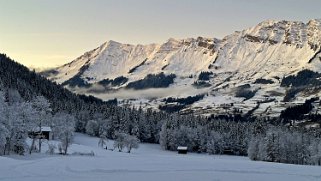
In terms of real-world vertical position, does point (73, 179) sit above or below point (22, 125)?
below

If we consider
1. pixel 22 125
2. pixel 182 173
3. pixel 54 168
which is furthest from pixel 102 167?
pixel 22 125

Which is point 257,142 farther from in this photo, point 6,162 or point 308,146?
point 6,162

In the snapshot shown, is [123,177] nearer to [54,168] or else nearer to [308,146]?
[54,168]

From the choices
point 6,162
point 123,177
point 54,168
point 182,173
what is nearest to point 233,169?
point 182,173

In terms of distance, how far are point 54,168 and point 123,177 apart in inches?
431

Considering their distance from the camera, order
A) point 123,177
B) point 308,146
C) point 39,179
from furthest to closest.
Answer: point 308,146, point 123,177, point 39,179

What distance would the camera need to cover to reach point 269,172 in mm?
79375

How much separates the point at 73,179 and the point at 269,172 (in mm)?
33720

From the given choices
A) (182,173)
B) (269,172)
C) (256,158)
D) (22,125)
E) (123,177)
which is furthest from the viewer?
(256,158)

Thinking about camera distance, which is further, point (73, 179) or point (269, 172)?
point (269, 172)

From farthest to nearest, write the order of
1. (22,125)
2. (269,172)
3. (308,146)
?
(308,146) → (22,125) → (269,172)

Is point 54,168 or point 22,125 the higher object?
point 22,125

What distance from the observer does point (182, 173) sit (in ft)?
238

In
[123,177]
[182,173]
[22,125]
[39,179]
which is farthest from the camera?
[22,125]
